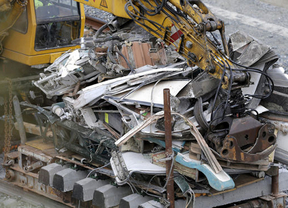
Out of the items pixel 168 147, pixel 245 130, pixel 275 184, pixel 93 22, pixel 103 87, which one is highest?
pixel 93 22

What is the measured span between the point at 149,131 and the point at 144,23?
1785mm

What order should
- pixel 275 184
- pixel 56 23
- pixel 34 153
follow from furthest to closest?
pixel 56 23 < pixel 34 153 < pixel 275 184

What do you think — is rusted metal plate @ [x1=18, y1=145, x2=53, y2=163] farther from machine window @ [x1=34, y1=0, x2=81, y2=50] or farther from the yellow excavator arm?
the yellow excavator arm

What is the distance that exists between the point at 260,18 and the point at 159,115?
1126 cm

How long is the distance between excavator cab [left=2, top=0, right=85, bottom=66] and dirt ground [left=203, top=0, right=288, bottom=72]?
251 inches

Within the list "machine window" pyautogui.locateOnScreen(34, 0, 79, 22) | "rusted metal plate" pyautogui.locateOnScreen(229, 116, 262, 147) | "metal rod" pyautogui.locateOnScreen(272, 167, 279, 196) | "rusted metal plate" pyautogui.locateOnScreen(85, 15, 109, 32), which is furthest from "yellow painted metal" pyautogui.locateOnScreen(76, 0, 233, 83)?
"rusted metal plate" pyautogui.locateOnScreen(85, 15, 109, 32)

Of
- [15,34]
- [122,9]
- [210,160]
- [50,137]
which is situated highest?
→ [122,9]

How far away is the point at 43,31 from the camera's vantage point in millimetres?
9578

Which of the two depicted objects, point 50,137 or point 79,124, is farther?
point 50,137

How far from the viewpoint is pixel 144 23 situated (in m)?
7.11

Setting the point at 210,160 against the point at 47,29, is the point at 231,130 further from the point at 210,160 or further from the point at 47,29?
the point at 47,29

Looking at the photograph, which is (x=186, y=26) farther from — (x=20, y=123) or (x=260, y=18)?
(x=260, y=18)

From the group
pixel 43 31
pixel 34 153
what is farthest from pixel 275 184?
pixel 43 31

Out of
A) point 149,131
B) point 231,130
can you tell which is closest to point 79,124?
point 149,131
